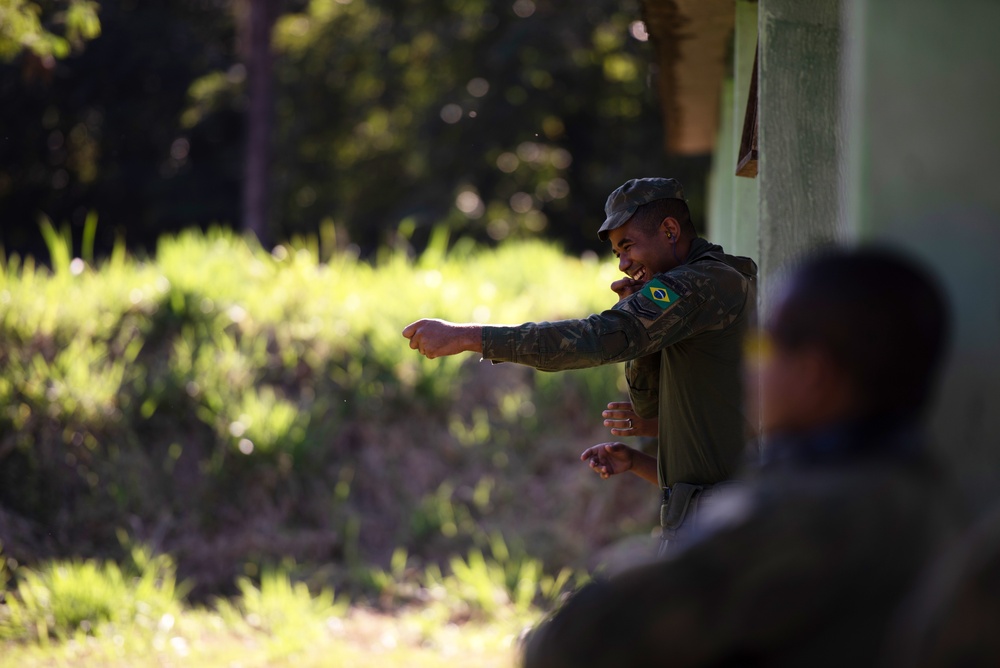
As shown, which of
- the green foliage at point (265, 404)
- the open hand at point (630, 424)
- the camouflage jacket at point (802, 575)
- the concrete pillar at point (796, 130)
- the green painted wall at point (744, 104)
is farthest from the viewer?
the green foliage at point (265, 404)

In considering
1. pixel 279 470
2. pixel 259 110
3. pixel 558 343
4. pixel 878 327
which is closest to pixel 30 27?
pixel 279 470

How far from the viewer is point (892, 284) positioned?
5.45 feet

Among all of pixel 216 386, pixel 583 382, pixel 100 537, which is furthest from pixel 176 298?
pixel 583 382

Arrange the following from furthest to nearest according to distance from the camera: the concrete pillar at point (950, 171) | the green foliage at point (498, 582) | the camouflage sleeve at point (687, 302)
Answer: the green foliage at point (498, 582), the camouflage sleeve at point (687, 302), the concrete pillar at point (950, 171)

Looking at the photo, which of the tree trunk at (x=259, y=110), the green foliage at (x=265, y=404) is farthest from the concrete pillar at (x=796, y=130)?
the tree trunk at (x=259, y=110)

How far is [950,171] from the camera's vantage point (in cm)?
214

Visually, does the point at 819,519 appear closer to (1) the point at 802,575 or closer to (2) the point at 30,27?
(1) the point at 802,575

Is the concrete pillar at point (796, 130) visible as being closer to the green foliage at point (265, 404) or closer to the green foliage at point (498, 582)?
the green foliage at point (498, 582)

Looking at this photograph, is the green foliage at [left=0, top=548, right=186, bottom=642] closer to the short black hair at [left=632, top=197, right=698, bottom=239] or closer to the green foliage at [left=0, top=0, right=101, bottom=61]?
the green foliage at [left=0, top=0, right=101, bottom=61]

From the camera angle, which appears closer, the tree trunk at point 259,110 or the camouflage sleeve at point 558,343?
the camouflage sleeve at point 558,343

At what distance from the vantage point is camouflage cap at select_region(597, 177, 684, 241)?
141 inches

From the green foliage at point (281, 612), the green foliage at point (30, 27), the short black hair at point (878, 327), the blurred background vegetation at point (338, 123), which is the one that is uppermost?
the green foliage at point (30, 27)

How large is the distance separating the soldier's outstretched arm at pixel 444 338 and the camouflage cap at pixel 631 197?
2.24 ft

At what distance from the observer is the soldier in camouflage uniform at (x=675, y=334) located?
3.19m
